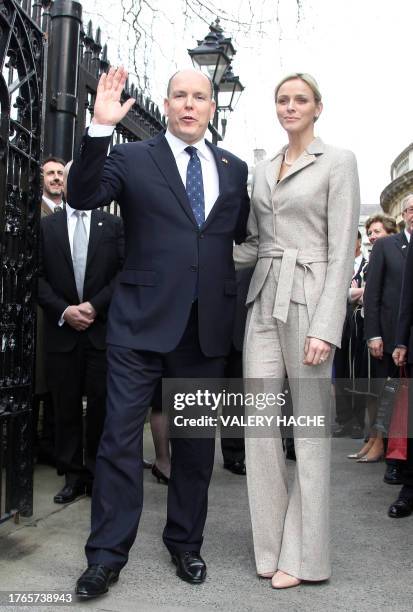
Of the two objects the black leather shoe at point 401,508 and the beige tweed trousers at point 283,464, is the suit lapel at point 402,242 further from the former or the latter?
the beige tweed trousers at point 283,464

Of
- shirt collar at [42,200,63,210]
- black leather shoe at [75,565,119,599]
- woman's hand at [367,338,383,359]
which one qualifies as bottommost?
black leather shoe at [75,565,119,599]

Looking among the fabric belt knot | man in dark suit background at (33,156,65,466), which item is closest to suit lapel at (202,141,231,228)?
the fabric belt knot

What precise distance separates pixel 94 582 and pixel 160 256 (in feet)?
4.42

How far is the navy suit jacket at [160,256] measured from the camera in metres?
3.20

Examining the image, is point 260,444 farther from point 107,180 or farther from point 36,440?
point 36,440

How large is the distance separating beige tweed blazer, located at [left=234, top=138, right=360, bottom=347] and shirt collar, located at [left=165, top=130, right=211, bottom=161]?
1.12 ft

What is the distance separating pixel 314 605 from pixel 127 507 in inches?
33.2

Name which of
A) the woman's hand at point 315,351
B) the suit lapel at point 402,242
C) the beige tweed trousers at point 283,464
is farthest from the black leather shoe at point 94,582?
the suit lapel at point 402,242

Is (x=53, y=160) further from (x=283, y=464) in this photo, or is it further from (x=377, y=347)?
(x=283, y=464)

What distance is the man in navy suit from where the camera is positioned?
10.1 ft

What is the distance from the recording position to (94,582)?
292 cm

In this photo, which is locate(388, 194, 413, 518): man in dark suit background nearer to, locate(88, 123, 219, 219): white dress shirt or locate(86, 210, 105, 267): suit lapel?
locate(88, 123, 219, 219): white dress shirt

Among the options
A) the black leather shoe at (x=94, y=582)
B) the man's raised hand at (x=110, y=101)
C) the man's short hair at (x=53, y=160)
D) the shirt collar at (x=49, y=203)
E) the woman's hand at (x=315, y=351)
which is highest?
the man's short hair at (x=53, y=160)

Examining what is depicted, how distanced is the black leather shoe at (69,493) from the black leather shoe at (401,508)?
184 cm
